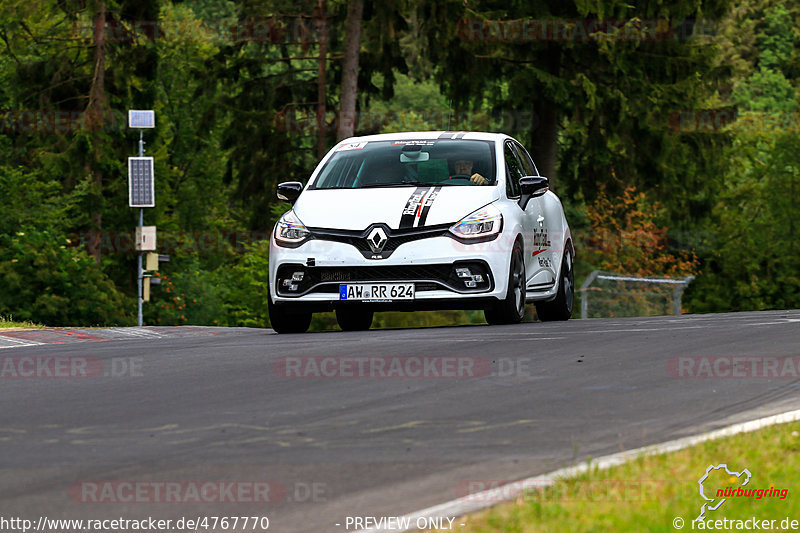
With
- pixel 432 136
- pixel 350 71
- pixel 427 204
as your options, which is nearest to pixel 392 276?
pixel 427 204

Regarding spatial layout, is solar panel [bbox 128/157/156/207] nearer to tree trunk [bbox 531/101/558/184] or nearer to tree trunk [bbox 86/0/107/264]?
tree trunk [bbox 86/0/107/264]

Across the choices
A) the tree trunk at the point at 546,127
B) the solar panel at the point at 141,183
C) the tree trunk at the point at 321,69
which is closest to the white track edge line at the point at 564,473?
the tree trunk at the point at 546,127

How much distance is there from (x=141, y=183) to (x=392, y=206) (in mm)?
30914

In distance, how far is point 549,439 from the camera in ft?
23.2

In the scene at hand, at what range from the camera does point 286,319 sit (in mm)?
13562

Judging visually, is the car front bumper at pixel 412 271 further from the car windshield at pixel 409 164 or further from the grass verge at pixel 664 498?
the grass verge at pixel 664 498

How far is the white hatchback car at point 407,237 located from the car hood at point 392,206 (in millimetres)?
13

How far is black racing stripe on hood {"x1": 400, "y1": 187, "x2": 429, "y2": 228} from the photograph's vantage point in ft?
42.1

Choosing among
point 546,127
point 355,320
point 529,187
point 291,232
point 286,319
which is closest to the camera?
point 291,232

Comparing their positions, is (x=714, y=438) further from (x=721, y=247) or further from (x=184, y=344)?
(x=721, y=247)

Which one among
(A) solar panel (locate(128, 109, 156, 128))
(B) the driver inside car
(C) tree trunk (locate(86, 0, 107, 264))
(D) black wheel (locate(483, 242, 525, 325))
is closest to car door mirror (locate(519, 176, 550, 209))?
(B) the driver inside car

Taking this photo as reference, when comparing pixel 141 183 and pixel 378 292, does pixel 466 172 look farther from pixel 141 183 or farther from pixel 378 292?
pixel 141 183

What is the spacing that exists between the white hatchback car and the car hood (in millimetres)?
13

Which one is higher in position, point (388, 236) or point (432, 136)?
point (432, 136)
